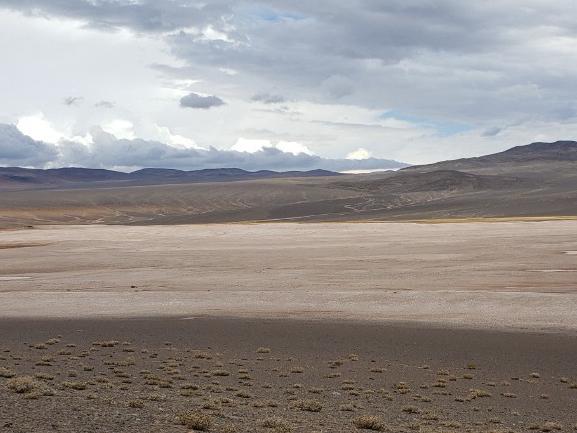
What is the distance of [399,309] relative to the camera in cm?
2723

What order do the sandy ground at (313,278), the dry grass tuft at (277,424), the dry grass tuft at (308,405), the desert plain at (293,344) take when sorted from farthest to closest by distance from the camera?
the sandy ground at (313,278) → the dry grass tuft at (308,405) → the desert plain at (293,344) → the dry grass tuft at (277,424)

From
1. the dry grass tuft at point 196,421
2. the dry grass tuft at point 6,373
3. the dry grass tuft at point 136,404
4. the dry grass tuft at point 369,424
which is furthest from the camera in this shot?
the dry grass tuft at point 6,373

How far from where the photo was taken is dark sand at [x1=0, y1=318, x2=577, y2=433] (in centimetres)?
1288

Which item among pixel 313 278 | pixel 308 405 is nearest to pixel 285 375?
pixel 308 405

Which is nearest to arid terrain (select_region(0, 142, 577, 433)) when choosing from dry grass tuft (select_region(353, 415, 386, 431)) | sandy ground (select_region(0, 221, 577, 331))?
dry grass tuft (select_region(353, 415, 386, 431))

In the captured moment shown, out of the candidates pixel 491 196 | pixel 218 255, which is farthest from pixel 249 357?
pixel 491 196

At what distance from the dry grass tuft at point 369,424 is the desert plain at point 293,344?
0.02m

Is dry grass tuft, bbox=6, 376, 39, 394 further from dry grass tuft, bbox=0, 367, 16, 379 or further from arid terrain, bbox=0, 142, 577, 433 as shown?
dry grass tuft, bbox=0, 367, 16, 379

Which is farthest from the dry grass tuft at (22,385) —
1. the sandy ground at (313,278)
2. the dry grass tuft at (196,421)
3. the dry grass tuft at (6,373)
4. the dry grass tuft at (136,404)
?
the sandy ground at (313,278)

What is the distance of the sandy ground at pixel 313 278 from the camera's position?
27.2m

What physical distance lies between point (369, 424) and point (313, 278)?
80.5 feet

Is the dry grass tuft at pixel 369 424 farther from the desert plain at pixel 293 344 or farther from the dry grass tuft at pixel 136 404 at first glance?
the dry grass tuft at pixel 136 404

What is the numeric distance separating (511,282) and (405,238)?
28773 millimetres

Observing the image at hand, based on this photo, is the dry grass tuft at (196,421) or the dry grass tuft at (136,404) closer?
the dry grass tuft at (196,421)
